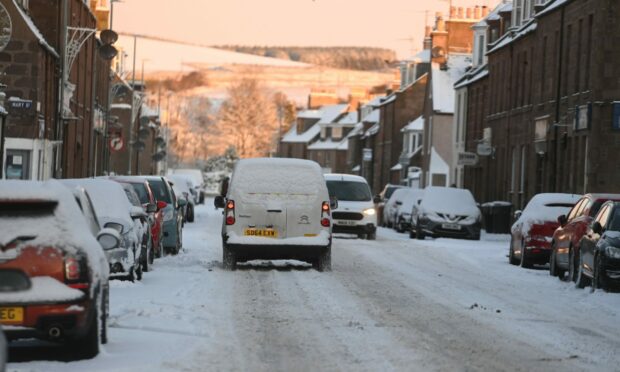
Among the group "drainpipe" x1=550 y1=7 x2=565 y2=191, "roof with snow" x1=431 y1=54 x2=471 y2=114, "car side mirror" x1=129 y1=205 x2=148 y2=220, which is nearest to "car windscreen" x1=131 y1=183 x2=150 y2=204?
"car side mirror" x1=129 y1=205 x2=148 y2=220

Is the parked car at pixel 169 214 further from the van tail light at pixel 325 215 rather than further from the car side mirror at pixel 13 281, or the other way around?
the car side mirror at pixel 13 281

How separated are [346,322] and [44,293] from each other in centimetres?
473

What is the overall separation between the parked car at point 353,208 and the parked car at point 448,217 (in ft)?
11.9

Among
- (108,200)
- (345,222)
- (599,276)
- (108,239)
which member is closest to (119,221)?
(108,200)

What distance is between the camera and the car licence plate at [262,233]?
2330 centimetres

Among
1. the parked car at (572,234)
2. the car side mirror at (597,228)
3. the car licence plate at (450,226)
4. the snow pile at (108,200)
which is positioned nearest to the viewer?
the snow pile at (108,200)

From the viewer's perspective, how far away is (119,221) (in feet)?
62.9

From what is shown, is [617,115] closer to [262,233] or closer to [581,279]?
[581,279]

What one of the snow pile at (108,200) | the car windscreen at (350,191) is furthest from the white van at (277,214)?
the car windscreen at (350,191)

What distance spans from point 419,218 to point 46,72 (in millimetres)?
14327

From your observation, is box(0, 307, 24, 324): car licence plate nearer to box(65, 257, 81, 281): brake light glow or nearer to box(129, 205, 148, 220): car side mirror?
box(65, 257, 81, 281): brake light glow

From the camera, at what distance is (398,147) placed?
318 ft

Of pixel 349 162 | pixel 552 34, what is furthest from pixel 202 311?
pixel 349 162

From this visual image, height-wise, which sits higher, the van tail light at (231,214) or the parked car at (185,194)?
the van tail light at (231,214)
